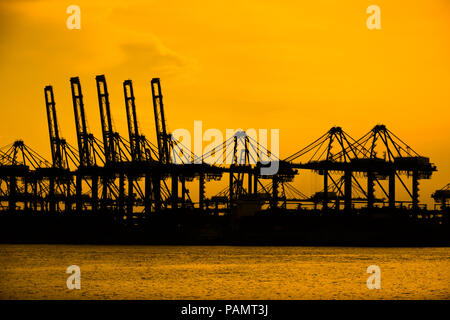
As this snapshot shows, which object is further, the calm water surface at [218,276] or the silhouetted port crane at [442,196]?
the silhouetted port crane at [442,196]

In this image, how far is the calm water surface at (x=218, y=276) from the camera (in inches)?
1742

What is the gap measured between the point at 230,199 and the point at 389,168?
83.2 ft

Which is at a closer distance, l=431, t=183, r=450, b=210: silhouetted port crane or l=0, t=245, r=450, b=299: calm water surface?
l=0, t=245, r=450, b=299: calm water surface

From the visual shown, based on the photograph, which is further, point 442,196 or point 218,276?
point 442,196

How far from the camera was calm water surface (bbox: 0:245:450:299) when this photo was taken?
4425 centimetres

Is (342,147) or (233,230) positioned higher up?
(342,147)

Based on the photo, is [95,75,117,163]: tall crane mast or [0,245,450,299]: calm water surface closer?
[0,245,450,299]: calm water surface

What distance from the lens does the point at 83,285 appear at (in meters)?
47.8

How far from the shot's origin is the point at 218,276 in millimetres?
55938

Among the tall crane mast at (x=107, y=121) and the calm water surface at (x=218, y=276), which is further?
the tall crane mast at (x=107, y=121)

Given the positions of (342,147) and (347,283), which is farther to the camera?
(342,147)
